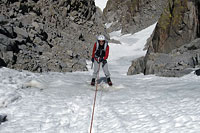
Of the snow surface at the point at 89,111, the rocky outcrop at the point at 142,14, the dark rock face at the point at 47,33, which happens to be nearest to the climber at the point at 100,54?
the snow surface at the point at 89,111

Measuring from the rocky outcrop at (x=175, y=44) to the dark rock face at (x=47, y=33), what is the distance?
6098mm

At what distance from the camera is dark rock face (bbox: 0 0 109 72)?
11496 millimetres

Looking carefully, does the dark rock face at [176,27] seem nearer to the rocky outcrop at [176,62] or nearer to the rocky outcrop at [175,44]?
the rocky outcrop at [175,44]

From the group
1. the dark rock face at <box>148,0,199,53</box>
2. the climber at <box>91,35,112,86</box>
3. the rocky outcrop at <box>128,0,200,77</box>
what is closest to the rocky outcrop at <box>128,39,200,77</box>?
the rocky outcrop at <box>128,0,200,77</box>

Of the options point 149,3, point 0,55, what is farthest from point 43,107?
point 149,3

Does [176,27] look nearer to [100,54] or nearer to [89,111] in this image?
[100,54]

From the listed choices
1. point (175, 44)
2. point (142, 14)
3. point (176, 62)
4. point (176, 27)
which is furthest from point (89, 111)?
point (142, 14)

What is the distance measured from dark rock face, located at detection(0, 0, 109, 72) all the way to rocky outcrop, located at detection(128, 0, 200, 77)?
610 cm

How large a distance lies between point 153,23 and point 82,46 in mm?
33374

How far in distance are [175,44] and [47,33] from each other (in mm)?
15094

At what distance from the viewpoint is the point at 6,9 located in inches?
795

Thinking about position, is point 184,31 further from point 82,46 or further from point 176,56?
point 82,46

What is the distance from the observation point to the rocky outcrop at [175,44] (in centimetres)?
1109

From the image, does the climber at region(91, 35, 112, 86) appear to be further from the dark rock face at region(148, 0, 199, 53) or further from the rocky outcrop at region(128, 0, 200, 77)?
the dark rock face at region(148, 0, 199, 53)
